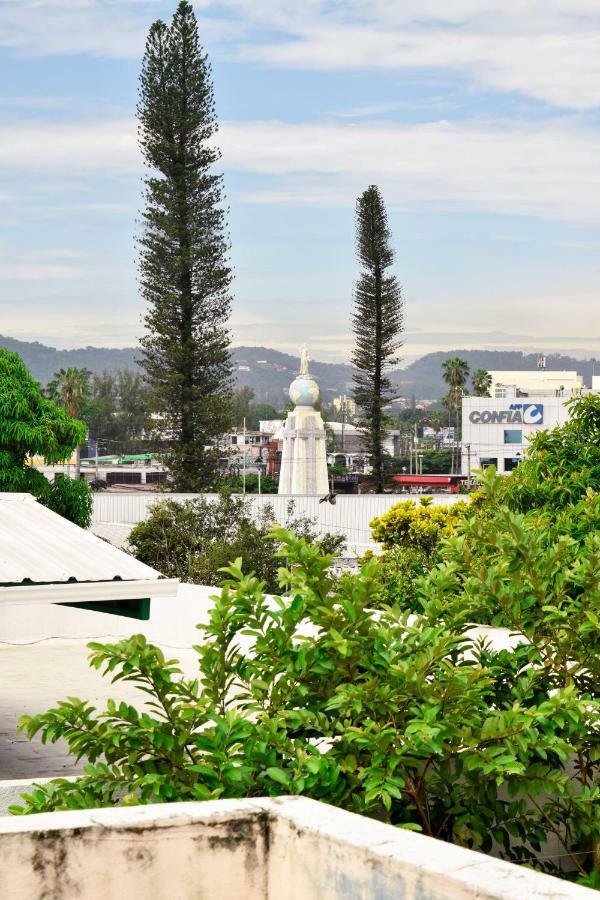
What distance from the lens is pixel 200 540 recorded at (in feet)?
86.4

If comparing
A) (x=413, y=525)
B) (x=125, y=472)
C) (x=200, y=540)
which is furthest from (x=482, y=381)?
(x=413, y=525)

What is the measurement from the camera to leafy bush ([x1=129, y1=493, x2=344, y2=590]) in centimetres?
2383

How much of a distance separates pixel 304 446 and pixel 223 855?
130 ft

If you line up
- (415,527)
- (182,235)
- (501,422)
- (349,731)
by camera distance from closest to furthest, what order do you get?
(349,731)
(415,527)
(182,235)
(501,422)

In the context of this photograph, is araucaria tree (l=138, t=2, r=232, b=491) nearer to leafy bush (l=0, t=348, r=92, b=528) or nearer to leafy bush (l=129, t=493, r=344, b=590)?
leafy bush (l=129, t=493, r=344, b=590)

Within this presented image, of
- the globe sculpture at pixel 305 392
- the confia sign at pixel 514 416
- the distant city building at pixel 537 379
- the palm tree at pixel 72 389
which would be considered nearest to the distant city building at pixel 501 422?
the confia sign at pixel 514 416

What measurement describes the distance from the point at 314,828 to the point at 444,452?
106 metres

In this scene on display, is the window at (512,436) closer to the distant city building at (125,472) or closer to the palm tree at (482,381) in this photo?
the distant city building at (125,472)

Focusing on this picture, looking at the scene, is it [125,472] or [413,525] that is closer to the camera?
[413,525]

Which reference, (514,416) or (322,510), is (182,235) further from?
(514,416)

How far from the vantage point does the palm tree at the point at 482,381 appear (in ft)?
341

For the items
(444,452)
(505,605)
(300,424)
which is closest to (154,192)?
(300,424)

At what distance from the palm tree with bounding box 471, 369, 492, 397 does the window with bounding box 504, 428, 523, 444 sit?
27.3 meters

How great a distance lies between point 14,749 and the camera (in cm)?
868
